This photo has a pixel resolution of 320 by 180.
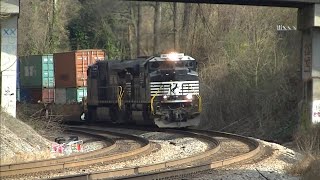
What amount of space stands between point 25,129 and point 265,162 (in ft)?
21.2

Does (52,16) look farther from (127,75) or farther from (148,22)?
(127,75)

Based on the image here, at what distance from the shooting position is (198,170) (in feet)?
39.3

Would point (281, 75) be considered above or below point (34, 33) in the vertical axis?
below

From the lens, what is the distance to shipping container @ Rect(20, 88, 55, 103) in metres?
32.6

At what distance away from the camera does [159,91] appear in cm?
2258

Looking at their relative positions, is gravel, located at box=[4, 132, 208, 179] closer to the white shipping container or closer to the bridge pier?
the bridge pier

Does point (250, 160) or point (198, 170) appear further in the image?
point (250, 160)

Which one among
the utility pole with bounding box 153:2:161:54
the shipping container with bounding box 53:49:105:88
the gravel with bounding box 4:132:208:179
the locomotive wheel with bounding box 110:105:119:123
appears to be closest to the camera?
the gravel with bounding box 4:132:208:179

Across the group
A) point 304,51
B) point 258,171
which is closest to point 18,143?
point 258,171

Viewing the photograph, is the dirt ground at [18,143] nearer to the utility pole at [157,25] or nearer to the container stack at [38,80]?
the container stack at [38,80]

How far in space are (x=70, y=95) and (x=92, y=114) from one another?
310cm

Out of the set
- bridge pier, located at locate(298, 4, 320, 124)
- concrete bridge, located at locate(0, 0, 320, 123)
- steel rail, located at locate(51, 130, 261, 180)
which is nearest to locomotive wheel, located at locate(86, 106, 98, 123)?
concrete bridge, located at locate(0, 0, 320, 123)

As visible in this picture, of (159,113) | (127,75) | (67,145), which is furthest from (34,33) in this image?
(67,145)

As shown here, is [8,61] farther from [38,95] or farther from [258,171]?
[38,95]
